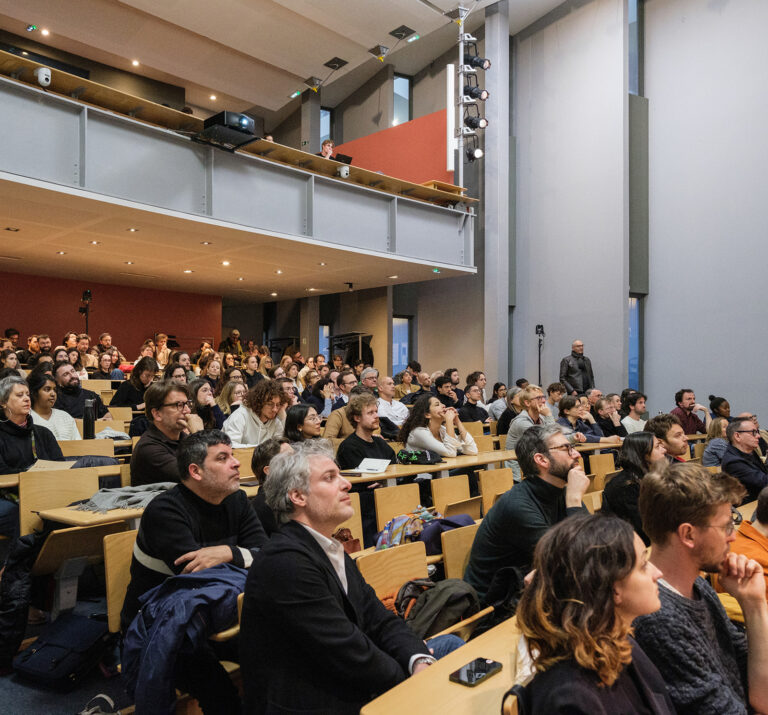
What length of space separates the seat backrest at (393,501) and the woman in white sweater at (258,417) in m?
1.67

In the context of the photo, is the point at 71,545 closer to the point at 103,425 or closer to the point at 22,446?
the point at 22,446

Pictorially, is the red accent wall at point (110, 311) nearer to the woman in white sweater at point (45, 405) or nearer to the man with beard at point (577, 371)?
the woman in white sweater at point (45, 405)

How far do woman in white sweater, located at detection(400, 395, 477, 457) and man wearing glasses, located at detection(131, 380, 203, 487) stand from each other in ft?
6.30

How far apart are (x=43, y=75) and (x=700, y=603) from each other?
6.94m

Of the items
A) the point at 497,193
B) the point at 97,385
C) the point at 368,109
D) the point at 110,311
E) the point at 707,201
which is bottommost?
the point at 97,385

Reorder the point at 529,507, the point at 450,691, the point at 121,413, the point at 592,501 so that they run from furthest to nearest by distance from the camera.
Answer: the point at 121,413 < the point at 592,501 < the point at 529,507 < the point at 450,691

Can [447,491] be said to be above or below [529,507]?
below

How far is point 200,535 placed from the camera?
2.49 meters

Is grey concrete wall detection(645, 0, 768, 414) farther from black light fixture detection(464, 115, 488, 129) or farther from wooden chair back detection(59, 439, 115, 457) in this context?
wooden chair back detection(59, 439, 115, 457)

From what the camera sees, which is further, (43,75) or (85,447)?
(43,75)

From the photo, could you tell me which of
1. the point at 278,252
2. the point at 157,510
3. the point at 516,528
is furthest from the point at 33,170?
the point at 516,528

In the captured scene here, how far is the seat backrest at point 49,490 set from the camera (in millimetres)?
3146

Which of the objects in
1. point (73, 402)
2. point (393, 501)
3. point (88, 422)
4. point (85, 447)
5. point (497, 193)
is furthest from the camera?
point (497, 193)

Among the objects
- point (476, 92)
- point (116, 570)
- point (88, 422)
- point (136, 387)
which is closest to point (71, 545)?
point (116, 570)
